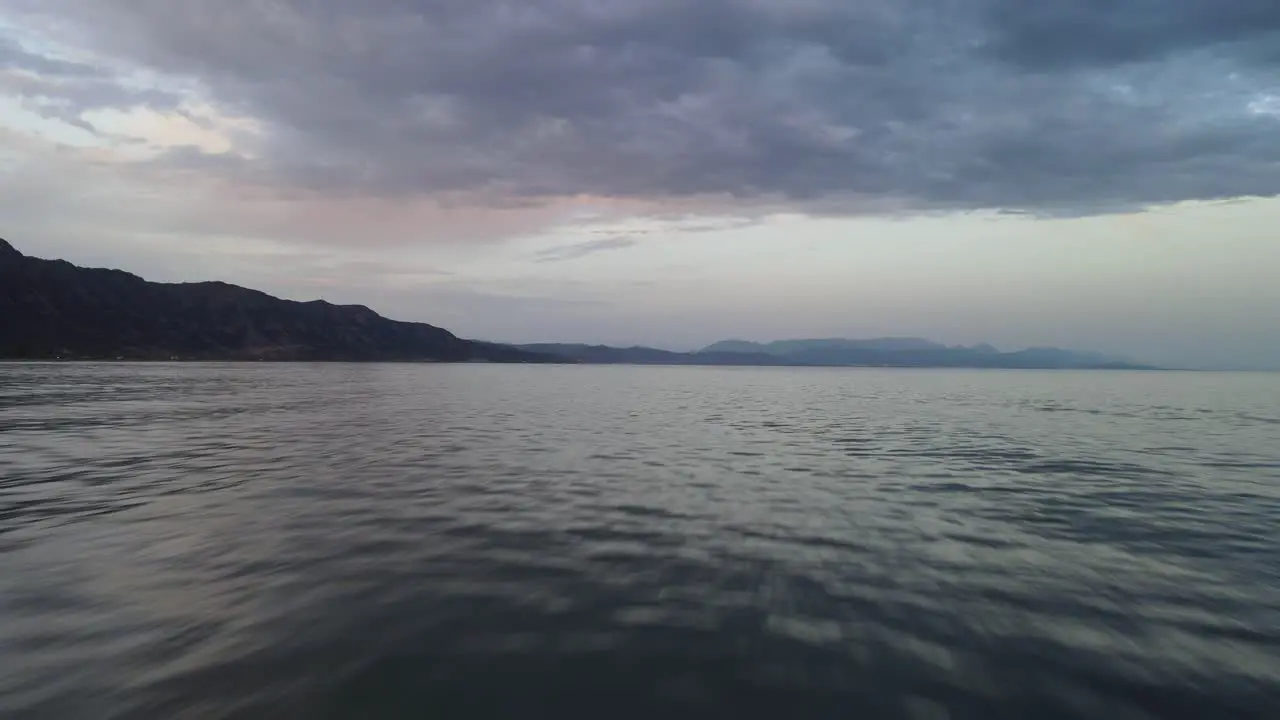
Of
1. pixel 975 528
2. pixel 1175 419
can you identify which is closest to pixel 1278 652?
pixel 975 528

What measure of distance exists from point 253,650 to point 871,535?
43.7 ft

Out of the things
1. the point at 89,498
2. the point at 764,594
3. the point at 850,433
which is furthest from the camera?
the point at 850,433

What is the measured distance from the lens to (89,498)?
61.4ft

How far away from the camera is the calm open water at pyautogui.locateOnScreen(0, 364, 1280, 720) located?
8227 mm

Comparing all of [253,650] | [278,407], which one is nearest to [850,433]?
[253,650]

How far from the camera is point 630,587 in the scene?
11969mm

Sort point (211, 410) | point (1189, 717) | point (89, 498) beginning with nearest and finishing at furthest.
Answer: point (1189, 717) < point (89, 498) < point (211, 410)

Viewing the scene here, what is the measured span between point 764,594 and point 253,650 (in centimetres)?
841

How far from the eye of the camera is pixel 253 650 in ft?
29.9

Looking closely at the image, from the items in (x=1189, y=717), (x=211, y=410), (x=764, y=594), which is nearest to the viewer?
(x=1189, y=717)

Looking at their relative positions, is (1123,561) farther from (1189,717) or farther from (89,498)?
(89,498)

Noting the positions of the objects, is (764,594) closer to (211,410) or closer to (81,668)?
(81,668)

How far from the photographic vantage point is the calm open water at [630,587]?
8227 mm

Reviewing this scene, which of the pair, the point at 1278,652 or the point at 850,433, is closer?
the point at 1278,652
